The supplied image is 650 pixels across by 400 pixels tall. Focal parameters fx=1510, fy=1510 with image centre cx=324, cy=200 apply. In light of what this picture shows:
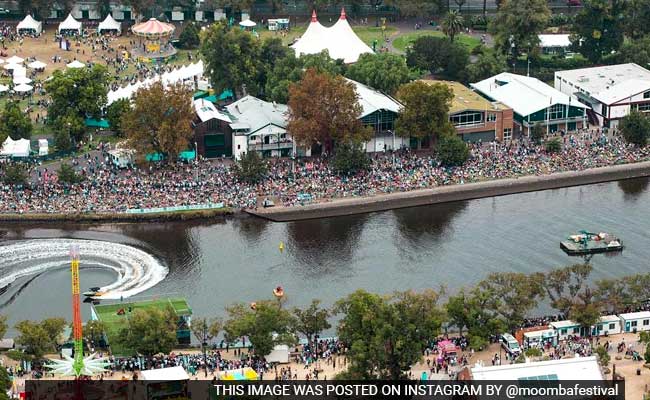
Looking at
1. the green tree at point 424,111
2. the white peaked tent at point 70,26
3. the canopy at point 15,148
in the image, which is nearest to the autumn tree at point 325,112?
the green tree at point 424,111

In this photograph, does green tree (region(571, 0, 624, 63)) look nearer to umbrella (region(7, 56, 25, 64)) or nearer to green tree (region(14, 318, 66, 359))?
umbrella (region(7, 56, 25, 64))

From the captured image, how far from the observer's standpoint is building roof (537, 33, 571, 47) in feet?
462

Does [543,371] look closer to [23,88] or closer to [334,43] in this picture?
[334,43]

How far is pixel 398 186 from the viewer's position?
109125 mm

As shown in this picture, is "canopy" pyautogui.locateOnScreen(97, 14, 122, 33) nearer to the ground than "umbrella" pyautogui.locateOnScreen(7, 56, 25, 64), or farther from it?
farther from it

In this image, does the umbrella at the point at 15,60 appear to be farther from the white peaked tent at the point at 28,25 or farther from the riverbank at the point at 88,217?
the riverbank at the point at 88,217

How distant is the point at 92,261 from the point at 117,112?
21561 mm

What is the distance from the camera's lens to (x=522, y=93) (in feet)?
403

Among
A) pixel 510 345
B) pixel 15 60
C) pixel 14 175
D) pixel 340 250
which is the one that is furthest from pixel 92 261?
pixel 15 60

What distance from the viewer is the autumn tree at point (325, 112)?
365 feet

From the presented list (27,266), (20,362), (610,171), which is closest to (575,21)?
(610,171)

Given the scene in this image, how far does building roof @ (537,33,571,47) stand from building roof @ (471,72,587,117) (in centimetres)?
1365

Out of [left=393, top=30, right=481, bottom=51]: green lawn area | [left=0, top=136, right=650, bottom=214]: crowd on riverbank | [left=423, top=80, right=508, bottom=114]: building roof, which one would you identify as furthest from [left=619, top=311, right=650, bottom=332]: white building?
[left=393, top=30, right=481, bottom=51]: green lawn area

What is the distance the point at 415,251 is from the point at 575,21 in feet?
151
